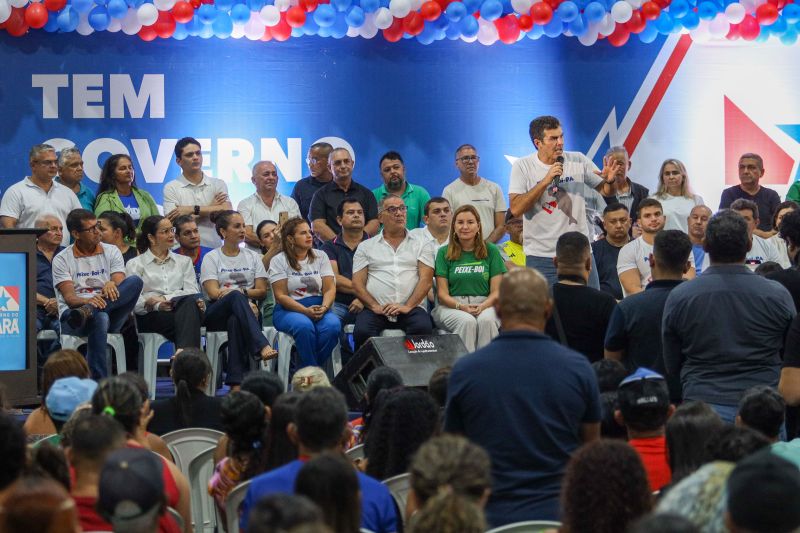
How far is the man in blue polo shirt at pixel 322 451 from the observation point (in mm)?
3459

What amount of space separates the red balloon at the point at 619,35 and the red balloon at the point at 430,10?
167cm

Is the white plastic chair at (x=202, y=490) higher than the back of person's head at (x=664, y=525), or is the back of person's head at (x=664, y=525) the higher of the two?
the back of person's head at (x=664, y=525)

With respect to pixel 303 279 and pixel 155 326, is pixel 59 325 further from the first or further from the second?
pixel 303 279

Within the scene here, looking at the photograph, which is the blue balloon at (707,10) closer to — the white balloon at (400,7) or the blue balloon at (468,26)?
the blue balloon at (468,26)

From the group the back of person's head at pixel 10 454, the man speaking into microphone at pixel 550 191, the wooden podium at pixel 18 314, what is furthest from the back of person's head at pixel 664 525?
the man speaking into microphone at pixel 550 191

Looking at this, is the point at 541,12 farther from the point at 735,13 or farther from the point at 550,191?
the point at 550,191

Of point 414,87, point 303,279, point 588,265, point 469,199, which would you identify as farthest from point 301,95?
point 588,265

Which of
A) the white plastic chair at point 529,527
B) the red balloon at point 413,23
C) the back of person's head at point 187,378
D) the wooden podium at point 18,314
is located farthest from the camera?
the red balloon at point 413,23

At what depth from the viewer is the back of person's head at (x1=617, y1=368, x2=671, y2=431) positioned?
423 centimetres

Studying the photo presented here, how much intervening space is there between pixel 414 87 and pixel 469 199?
1515mm

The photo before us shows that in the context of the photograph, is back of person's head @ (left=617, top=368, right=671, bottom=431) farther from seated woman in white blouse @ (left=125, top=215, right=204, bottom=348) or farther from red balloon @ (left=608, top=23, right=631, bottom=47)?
red balloon @ (left=608, top=23, right=631, bottom=47)

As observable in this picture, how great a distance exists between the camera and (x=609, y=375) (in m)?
4.95

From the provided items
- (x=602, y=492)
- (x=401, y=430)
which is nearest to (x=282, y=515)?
(x=602, y=492)

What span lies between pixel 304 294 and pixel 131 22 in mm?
3035
